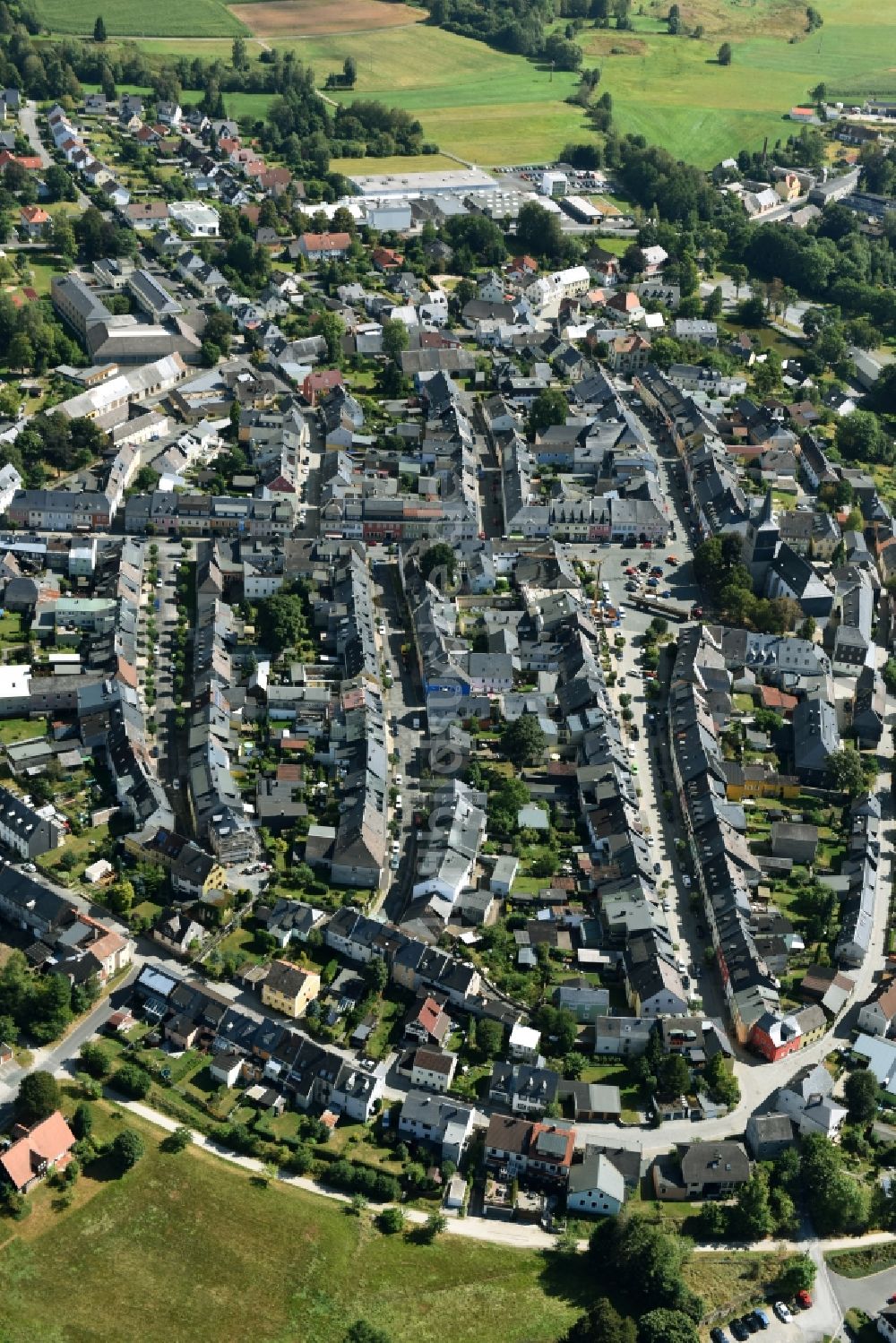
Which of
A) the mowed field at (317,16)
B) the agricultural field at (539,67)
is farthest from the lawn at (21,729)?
the mowed field at (317,16)

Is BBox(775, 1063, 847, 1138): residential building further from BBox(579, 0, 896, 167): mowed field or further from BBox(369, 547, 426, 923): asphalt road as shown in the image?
BBox(579, 0, 896, 167): mowed field

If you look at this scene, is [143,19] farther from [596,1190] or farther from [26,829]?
[596,1190]

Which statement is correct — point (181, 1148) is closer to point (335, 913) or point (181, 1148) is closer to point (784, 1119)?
point (335, 913)

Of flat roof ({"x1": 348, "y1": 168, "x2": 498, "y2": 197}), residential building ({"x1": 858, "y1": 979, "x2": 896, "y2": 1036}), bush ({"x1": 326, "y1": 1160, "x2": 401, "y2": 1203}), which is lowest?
residential building ({"x1": 858, "y1": 979, "x2": 896, "y2": 1036})

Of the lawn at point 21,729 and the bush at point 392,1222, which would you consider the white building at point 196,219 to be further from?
the bush at point 392,1222

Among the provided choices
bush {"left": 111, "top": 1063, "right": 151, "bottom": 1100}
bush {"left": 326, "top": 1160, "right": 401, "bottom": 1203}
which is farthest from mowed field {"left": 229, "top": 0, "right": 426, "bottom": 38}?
bush {"left": 326, "top": 1160, "right": 401, "bottom": 1203}

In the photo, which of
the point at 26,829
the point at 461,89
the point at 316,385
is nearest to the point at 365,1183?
the point at 26,829

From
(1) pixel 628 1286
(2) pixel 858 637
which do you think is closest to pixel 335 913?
(1) pixel 628 1286
